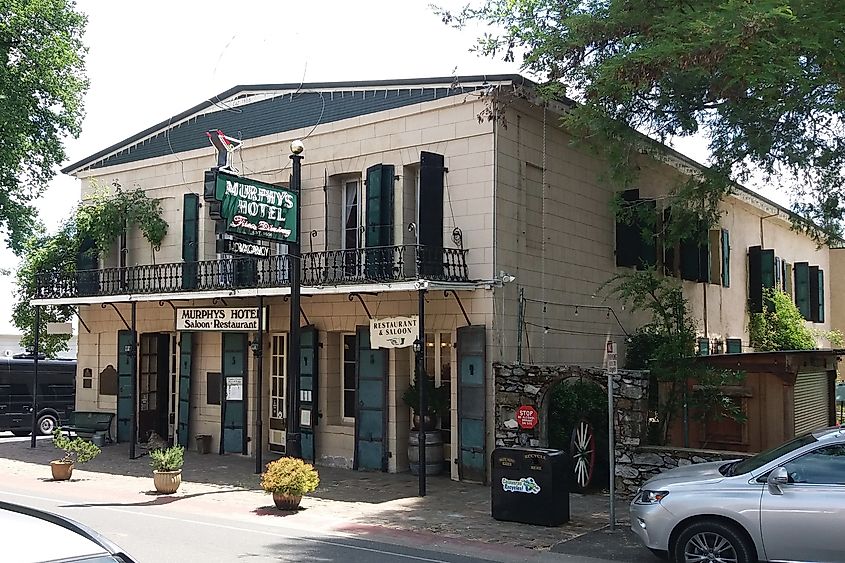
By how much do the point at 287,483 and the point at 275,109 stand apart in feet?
33.8

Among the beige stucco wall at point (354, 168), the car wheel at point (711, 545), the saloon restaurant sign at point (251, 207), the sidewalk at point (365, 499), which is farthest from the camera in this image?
the beige stucco wall at point (354, 168)

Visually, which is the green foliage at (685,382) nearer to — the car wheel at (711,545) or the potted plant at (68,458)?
the car wheel at (711,545)

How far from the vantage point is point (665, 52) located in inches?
430

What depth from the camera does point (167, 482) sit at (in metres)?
14.8

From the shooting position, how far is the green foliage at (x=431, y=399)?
16.9 m

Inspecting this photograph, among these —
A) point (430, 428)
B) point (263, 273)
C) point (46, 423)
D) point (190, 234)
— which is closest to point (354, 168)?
point (263, 273)

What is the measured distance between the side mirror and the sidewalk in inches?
129

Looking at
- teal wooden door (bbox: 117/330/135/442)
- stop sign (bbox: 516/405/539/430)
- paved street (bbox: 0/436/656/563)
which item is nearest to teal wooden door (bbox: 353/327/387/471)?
paved street (bbox: 0/436/656/563)

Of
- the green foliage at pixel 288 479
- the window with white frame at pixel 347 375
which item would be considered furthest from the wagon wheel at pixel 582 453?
the window with white frame at pixel 347 375

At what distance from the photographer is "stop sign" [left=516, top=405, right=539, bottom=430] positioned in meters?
15.0

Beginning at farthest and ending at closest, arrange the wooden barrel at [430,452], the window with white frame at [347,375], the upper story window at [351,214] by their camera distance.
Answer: the window with white frame at [347,375]
the upper story window at [351,214]
the wooden barrel at [430,452]

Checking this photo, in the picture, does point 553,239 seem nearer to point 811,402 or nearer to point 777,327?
point 811,402

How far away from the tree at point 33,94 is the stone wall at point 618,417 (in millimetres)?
18475

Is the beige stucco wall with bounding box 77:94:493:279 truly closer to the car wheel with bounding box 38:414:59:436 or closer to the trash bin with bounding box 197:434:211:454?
the trash bin with bounding box 197:434:211:454
